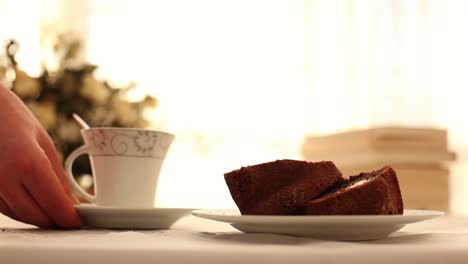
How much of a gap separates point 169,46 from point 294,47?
1.89 ft

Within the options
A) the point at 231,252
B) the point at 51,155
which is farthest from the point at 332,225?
the point at 51,155

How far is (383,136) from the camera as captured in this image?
2.24 m

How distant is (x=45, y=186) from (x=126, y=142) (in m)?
0.17

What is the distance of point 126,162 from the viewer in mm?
842

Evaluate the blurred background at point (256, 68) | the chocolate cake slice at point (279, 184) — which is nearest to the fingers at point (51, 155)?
the chocolate cake slice at point (279, 184)

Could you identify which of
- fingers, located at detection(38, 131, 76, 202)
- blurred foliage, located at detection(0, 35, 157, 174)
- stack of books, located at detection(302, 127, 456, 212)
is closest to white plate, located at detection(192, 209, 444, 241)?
fingers, located at detection(38, 131, 76, 202)

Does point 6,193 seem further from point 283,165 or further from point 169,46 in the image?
point 169,46

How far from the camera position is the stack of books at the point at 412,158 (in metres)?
2.17

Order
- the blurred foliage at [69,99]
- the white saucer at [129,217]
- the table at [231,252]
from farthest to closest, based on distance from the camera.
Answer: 1. the blurred foliage at [69,99]
2. the white saucer at [129,217]
3. the table at [231,252]

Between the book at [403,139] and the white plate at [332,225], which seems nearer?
the white plate at [332,225]

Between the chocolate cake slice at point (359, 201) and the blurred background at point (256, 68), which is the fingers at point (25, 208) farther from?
the blurred background at point (256, 68)

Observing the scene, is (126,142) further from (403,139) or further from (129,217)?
(403,139)

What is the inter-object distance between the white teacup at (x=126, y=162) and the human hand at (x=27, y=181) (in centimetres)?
11

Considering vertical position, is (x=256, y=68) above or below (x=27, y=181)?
above
